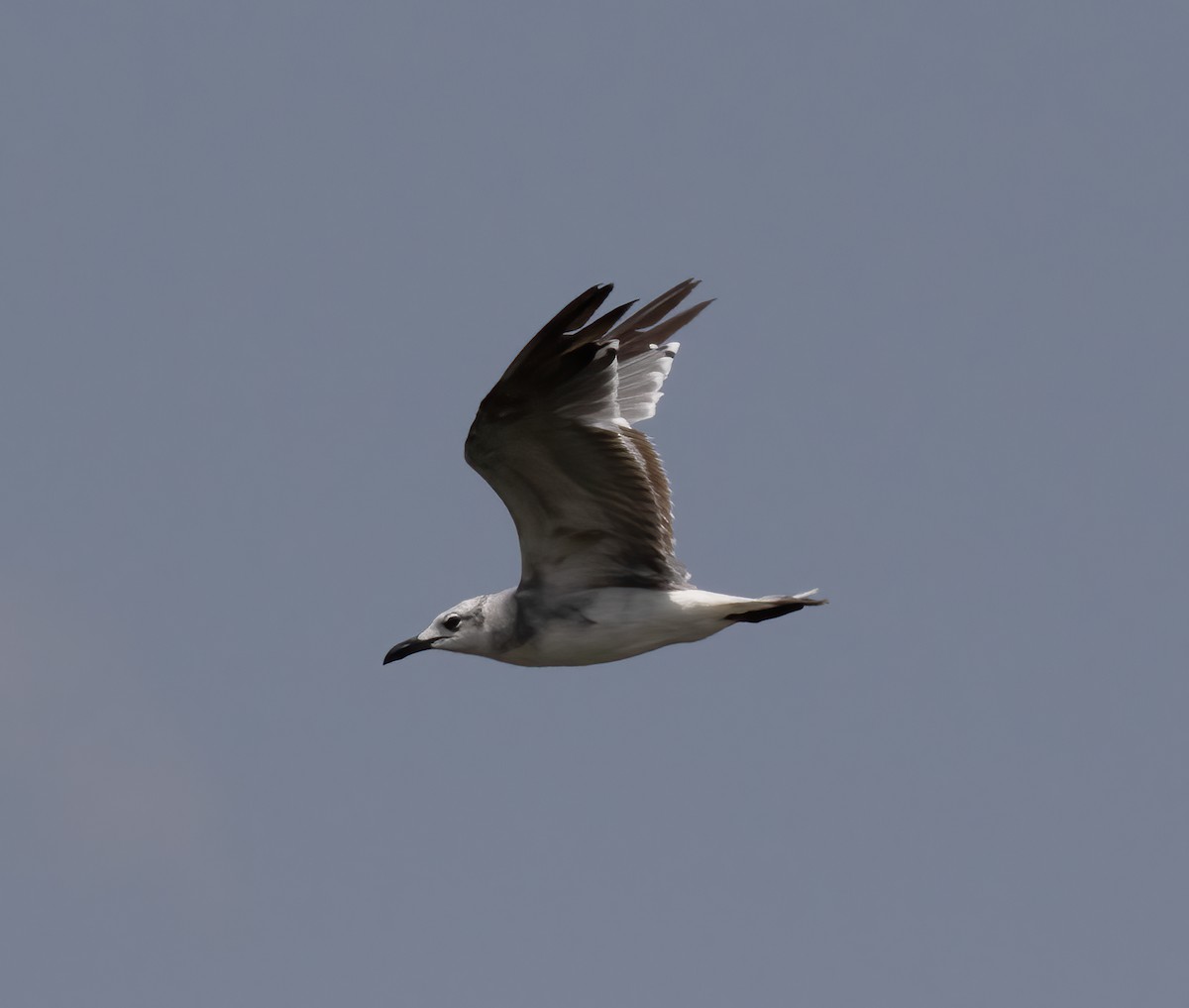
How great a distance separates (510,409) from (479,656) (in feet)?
9.99

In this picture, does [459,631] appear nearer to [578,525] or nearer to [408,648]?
[408,648]

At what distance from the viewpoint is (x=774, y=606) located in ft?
59.3

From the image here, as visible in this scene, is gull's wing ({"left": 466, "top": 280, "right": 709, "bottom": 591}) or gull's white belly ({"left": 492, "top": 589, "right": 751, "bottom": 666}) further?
gull's white belly ({"left": 492, "top": 589, "right": 751, "bottom": 666})

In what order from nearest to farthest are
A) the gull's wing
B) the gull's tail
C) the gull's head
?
the gull's wing → the gull's tail → the gull's head

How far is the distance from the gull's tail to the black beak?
314 cm

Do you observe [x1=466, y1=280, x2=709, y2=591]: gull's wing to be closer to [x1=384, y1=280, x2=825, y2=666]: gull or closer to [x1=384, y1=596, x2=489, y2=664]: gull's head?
[x1=384, y1=280, x2=825, y2=666]: gull

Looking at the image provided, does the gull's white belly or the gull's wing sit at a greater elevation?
the gull's wing

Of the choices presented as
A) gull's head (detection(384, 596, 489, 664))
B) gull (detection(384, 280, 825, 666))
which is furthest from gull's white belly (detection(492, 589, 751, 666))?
gull's head (detection(384, 596, 489, 664))

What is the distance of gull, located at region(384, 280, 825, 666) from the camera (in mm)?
17250

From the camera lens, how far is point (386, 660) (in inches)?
779

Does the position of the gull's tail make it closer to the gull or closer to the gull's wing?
the gull

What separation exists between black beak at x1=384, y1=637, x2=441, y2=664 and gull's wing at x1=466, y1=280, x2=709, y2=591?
1.36 m

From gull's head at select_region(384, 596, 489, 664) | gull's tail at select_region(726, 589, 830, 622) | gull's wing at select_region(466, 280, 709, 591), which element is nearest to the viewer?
gull's wing at select_region(466, 280, 709, 591)

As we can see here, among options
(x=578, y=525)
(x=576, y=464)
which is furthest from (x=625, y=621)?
(x=576, y=464)
